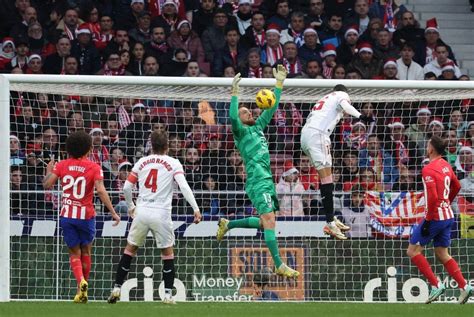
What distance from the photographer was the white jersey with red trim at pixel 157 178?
14.5 metres

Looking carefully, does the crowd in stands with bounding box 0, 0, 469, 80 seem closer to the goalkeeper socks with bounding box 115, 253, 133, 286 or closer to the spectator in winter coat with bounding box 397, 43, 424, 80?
the spectator in winter coat with bounding box 397, 43, 424, 80

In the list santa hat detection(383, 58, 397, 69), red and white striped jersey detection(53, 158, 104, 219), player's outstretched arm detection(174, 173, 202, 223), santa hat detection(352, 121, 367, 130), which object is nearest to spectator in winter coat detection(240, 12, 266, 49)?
santa hat detection(383, 58, 397, 69)

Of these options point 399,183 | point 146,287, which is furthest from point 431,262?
point 146,287

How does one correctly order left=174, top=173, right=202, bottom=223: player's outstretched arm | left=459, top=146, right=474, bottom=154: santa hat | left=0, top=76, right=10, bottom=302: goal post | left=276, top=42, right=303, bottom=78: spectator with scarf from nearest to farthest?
left=174, top=173, right=202, bottom=223: player's outstretched arm
left=0, top=76, right=10, bottom=302: goal post
left=459, top=146, right=474, bottom=154: santa hat
left=276, top=42, right=303, bottom=78: spectator with scarf

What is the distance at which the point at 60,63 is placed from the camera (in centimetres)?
2178

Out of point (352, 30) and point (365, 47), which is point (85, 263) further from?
point (352, 30)

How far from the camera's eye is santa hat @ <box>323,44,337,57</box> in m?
22.7

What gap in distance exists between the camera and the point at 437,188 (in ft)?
50.4

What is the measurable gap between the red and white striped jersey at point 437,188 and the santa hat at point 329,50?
7405mm

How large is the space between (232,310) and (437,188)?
3246 mm

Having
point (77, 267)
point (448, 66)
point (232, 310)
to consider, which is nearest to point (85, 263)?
point (77, 267)

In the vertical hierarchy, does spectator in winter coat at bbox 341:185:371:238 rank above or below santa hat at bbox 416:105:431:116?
below

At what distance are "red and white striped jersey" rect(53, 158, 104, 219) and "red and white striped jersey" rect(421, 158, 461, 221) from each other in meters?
4.00

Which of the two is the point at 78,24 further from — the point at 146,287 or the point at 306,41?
the point at 146,287
